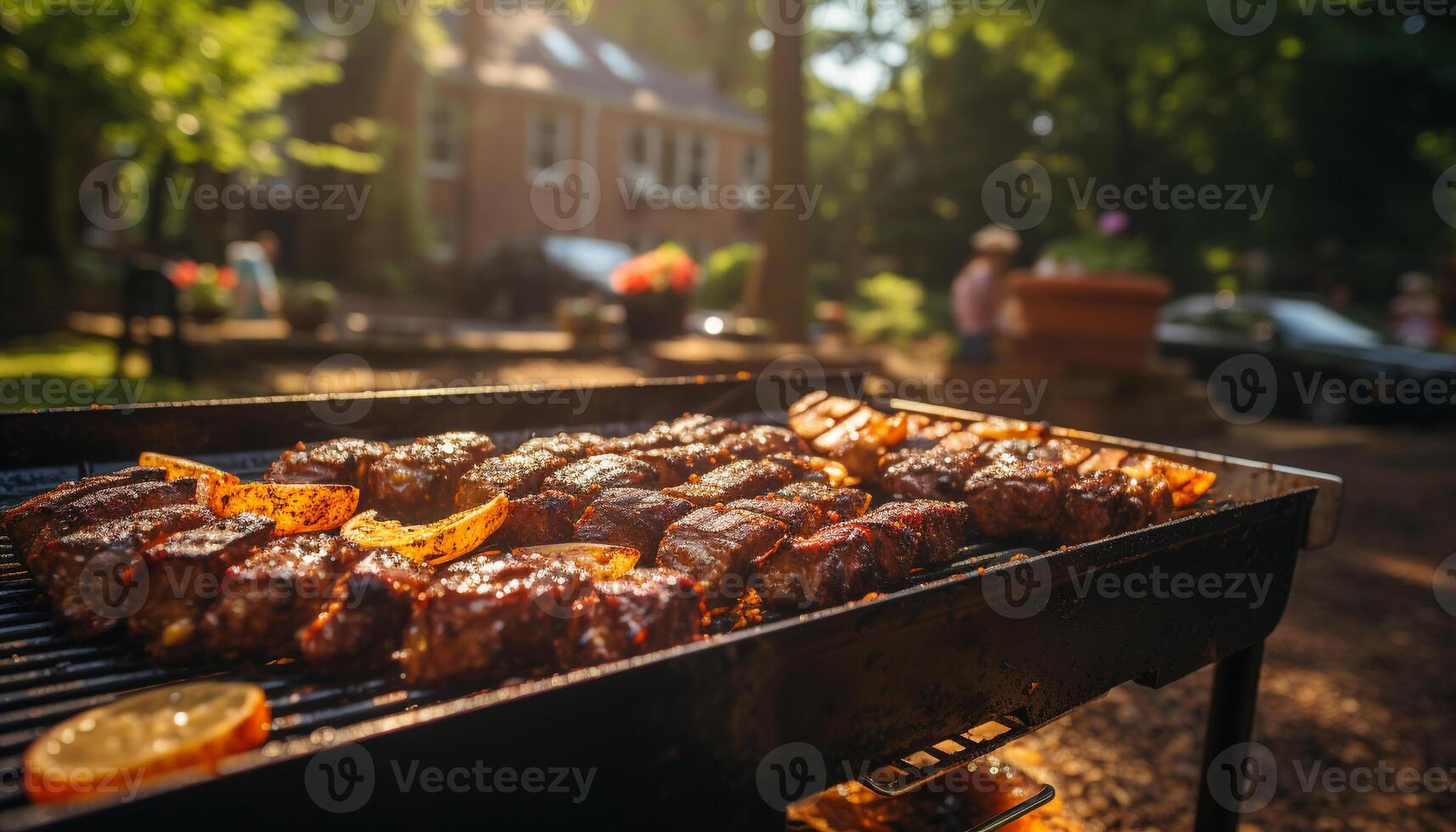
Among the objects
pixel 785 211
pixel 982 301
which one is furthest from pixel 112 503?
pixel 785 211

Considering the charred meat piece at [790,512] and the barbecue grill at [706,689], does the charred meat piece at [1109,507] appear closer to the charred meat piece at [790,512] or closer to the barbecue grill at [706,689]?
the barbecue grill at [706,689]

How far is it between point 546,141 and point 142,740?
2822 centimetres

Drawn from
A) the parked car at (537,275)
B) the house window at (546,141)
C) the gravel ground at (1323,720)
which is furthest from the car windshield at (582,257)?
the gravel ground at (1323,720)

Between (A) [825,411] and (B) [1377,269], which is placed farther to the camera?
(B) [1377,269]

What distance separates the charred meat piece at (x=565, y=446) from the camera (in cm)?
258

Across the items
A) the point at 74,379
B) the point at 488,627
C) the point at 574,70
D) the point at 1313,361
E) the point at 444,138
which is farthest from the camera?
the point at 574,70

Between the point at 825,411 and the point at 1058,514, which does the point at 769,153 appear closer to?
the point at 825,411

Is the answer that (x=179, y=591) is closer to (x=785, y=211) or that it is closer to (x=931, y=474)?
(x=931, y=474)

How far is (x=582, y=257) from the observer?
19781mm

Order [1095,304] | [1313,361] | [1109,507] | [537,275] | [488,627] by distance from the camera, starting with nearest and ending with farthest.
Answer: [488,627], [1109,507], [1095,304], [1313,361], [537,275]

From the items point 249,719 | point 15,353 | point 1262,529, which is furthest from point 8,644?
point 15,353

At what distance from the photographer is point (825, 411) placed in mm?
3188

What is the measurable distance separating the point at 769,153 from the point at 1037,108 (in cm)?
1598

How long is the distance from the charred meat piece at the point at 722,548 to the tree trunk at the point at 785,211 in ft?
31.1
